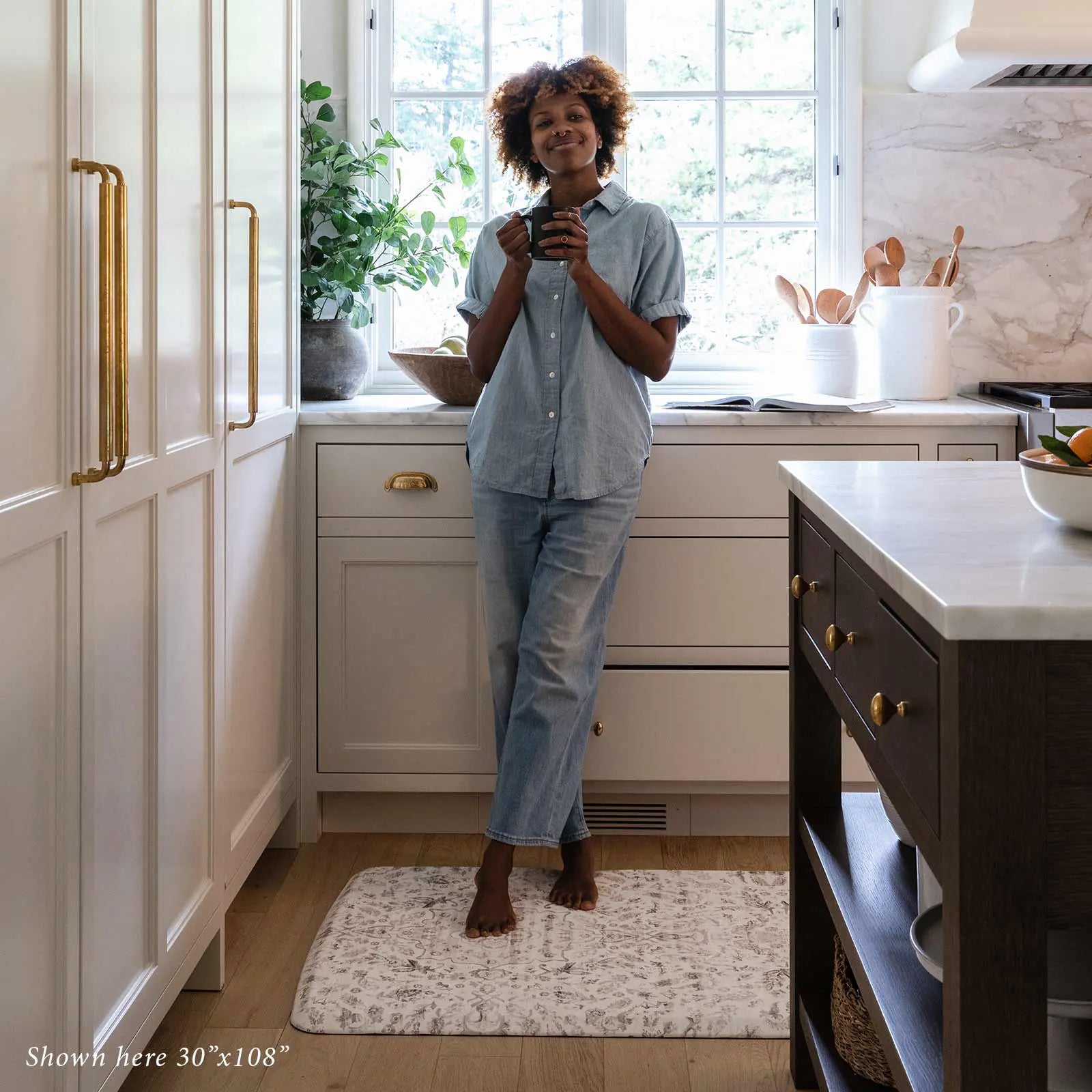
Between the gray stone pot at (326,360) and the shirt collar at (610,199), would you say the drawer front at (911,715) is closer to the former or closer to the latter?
the shirt collar at (610,199)

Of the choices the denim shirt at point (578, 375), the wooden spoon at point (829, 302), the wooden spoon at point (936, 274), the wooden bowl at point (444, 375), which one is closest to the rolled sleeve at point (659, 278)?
the denim shirt at point (578, 375)

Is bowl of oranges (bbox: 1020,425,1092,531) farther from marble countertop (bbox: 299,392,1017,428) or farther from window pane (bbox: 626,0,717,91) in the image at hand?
window pane (bbox: 626,0,717,91)

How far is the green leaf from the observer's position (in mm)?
1158

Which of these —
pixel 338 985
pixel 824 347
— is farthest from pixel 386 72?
pixel 338 985

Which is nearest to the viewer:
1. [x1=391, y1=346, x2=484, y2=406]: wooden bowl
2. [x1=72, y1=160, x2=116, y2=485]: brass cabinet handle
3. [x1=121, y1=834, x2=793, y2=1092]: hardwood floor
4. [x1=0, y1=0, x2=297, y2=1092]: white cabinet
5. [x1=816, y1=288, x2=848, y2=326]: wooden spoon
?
[x1=0, y1=0, x2=297, y2=1092]: white cabinet

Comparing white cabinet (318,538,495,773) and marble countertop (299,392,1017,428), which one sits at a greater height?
marble countertop (299,392,1017,428)

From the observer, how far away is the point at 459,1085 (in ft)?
5.92

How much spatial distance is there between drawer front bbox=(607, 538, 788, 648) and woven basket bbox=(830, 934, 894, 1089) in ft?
4.04

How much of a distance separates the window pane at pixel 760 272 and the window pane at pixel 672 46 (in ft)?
1.37

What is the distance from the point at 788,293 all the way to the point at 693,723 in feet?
3.56

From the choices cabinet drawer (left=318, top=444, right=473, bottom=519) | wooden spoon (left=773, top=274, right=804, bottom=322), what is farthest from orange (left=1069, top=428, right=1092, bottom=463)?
wooden spoon (left=773, top=274, right=804, bottom=322)

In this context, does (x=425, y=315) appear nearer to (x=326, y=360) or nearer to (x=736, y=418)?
(x=326, y=360)

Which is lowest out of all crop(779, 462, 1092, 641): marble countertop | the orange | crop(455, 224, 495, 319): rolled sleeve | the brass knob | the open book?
the brass knob

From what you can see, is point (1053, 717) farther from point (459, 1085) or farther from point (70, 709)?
point (459, 1085)
